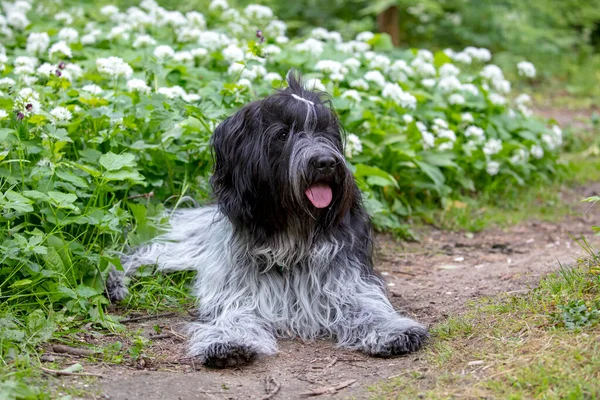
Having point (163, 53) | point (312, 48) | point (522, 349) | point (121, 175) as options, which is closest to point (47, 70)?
point (121, 175)

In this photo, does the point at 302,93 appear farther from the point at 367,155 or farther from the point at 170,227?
the point at 367,155

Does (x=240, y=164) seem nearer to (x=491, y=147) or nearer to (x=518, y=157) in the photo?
(x=491, y=147)

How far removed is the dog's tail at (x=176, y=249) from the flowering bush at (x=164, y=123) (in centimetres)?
11

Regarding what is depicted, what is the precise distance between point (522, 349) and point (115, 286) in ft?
8.13

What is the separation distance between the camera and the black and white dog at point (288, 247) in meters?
4.11

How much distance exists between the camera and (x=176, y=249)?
5.31 meters

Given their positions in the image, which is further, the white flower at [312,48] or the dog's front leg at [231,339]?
the white flower at [312,48]

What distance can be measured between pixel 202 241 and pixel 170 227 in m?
0.29

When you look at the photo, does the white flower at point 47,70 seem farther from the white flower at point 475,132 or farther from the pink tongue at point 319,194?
the white flower at point 475,132

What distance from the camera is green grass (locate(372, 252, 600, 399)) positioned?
10.9 feet

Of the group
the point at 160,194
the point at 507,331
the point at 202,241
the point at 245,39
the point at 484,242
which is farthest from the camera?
the point at 245,39

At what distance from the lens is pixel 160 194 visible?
5.82m

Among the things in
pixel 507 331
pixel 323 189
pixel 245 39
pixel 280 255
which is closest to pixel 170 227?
pixel 280 255

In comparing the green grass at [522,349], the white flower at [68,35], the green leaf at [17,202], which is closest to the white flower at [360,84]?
the white flower at [68,35]
